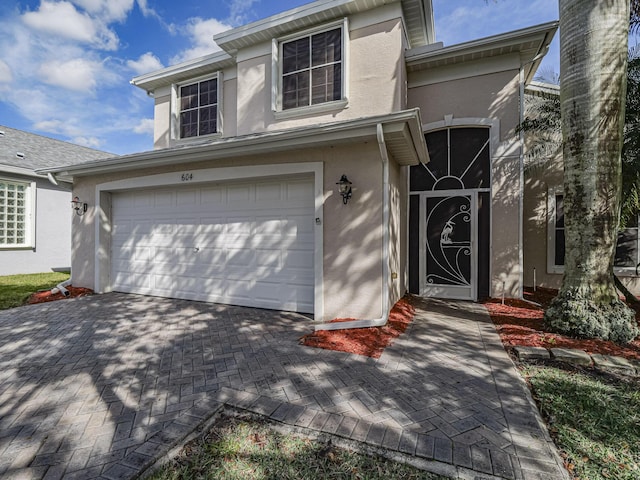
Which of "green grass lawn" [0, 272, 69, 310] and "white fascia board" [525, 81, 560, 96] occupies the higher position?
"white fascia board" [525, 81, 560, 96]

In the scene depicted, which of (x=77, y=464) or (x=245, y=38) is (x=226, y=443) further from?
(x=245, y=38)

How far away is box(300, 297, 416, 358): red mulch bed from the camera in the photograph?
3967 millimetres

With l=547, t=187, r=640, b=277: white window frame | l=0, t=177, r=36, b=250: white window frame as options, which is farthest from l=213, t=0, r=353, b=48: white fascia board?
l=0, t=177, r=36, b=250: white window frame

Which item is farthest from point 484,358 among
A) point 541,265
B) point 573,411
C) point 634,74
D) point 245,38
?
point 245,38

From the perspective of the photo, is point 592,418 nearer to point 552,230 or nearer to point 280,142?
point 280,142

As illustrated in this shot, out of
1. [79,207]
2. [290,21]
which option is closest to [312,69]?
[290,21]

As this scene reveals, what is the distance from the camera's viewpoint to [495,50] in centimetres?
653

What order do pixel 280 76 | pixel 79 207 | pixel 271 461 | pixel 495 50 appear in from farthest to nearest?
pixel 79 207 < pixel 280 76 < pixel 495 50 < pixel 271 461

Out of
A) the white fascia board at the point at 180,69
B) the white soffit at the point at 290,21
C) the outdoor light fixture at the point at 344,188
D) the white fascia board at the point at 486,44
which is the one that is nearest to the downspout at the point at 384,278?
the outdoor light fixture at the point at 344,188

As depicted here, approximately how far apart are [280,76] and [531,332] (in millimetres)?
7526

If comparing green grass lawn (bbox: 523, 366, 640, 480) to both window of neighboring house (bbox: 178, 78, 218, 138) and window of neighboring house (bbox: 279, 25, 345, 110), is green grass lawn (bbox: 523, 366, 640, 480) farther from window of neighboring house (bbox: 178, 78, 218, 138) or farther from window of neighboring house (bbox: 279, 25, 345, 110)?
window of neighboring house (bbox: 178, 78, 218, 138)

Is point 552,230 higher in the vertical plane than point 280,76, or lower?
lower

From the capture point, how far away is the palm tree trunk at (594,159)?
4.05 m

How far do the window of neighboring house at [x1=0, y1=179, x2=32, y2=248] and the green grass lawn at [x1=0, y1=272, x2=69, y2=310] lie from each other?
1466mm
